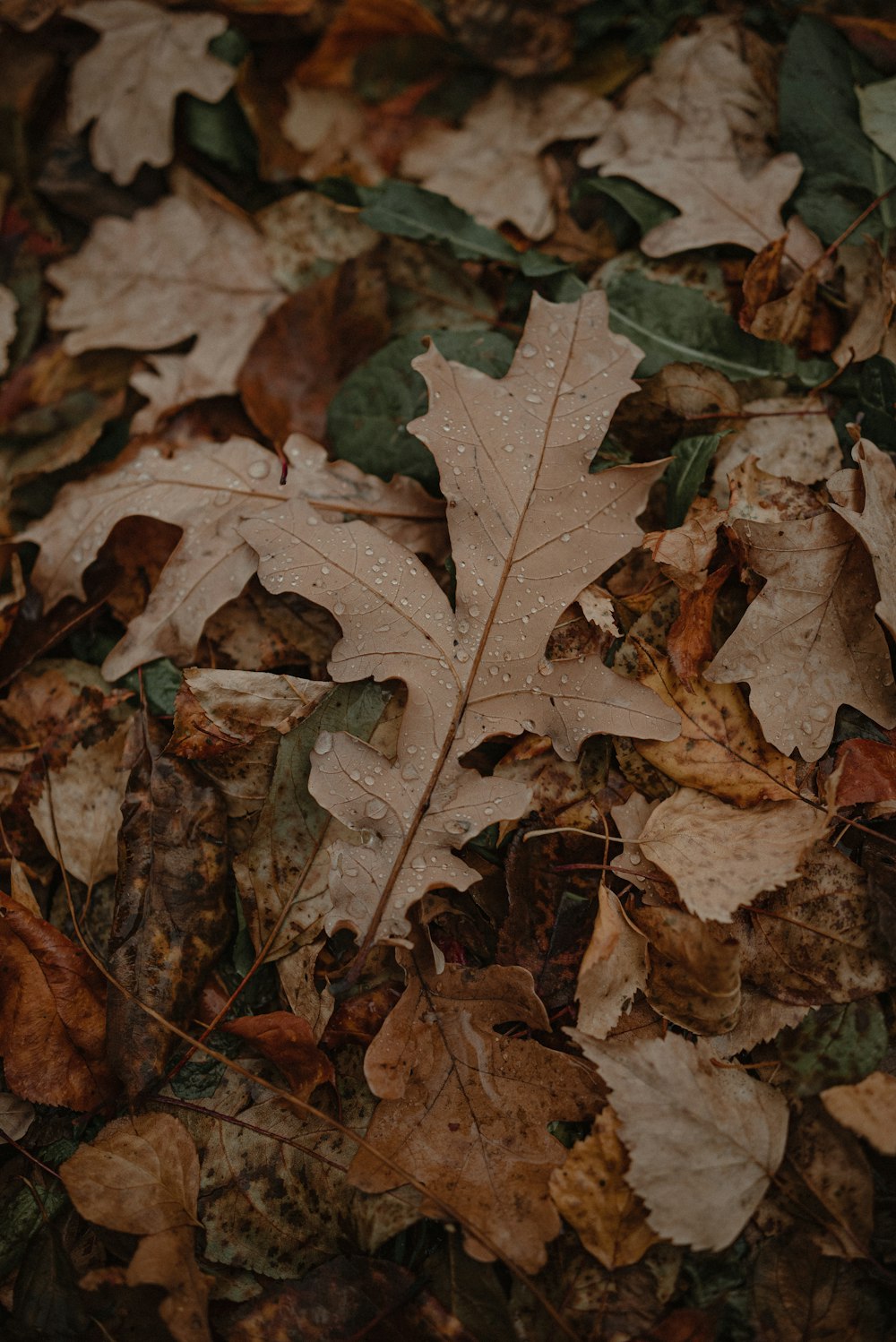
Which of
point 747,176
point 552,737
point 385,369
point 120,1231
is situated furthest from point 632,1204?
point 747,176

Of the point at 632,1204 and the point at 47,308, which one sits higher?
the point at 47,308

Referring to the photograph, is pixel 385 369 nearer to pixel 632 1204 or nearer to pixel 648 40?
pixel 648 40

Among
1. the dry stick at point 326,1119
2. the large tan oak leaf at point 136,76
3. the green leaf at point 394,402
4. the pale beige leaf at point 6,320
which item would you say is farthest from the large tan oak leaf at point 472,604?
the large tan oak leaf at point 136,76

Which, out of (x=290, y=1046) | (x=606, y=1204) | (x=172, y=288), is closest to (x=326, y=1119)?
(x=290, y=1046)

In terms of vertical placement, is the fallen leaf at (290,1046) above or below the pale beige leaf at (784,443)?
below

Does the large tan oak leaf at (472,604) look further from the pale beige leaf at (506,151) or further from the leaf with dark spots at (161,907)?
the pale beige leaf at (506,151)

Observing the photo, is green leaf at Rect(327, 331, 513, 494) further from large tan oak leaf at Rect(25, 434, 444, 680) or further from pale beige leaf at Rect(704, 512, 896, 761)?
pale beige leaf at Rect(704, 512, 896, 761)

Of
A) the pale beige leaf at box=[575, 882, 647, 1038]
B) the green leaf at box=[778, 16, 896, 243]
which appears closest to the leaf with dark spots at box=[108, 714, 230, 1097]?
the pale beige leaf at box=[575, 882, 647, 1038]
